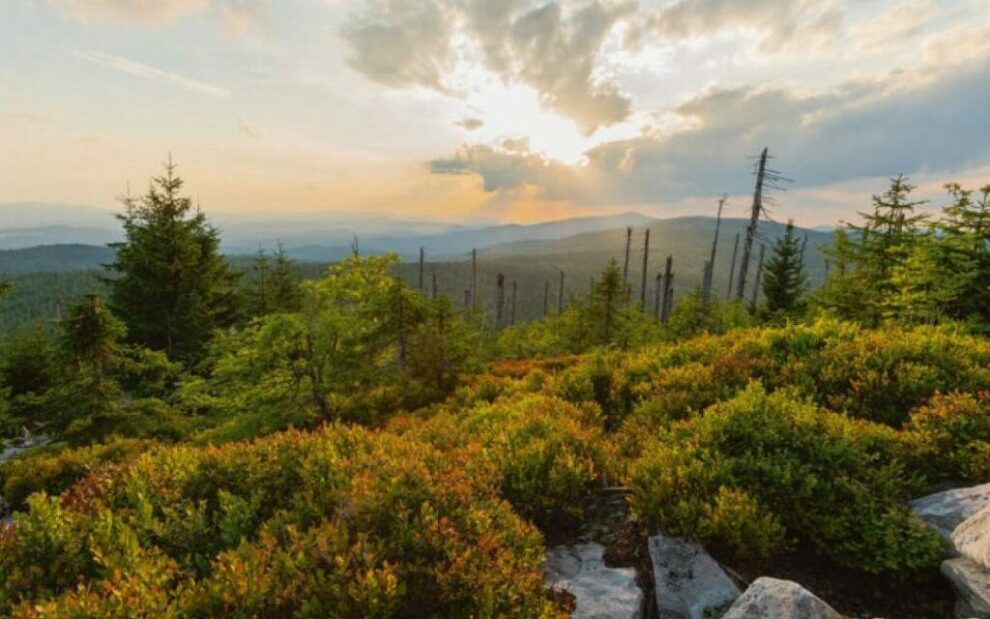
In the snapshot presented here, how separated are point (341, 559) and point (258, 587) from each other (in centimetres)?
48

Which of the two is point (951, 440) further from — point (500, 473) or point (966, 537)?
point (500, 473)

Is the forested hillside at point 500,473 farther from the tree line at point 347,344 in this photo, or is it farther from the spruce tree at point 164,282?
the spruce tree at point 164,282

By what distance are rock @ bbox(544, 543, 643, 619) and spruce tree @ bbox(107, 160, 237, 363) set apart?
73.6ft

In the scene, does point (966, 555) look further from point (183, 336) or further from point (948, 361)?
point (183, 336)

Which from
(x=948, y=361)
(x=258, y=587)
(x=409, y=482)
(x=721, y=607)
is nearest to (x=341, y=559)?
(x=258, y=587)

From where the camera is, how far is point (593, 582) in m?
4.27

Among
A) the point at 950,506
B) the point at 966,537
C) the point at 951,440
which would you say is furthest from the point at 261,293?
the point at 966,537

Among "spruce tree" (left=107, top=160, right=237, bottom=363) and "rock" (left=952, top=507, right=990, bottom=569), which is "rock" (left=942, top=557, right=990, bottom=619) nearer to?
"rock" (left=952, top=507, right=990, bottom=569)

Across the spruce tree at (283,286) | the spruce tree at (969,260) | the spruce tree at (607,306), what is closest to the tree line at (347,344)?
the spruce tree at (969,260)

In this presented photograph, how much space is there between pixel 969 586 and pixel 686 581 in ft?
7.06

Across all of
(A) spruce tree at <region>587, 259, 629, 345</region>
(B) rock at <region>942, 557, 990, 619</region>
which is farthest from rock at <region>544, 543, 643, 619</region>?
(A) spruce tree at <region>587, 259, 629, 345</region>

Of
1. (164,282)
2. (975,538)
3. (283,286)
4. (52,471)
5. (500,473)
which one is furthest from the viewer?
(283,286)

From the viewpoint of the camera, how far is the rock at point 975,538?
3951mm

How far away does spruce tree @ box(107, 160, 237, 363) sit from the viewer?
2323 centimetres
